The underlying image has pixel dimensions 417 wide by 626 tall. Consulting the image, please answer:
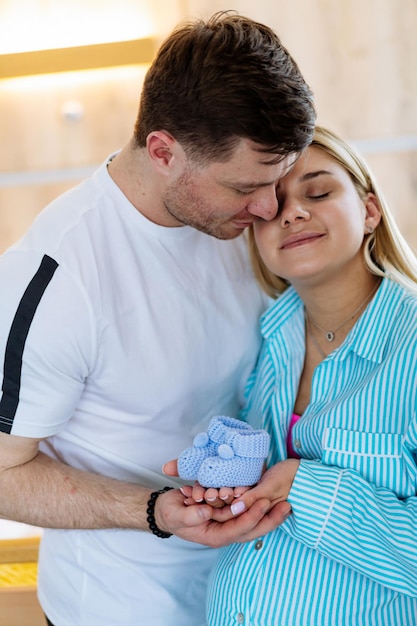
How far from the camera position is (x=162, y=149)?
4.57 feet

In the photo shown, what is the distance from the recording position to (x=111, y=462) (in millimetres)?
1482

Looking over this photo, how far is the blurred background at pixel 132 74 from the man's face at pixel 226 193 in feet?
3.90

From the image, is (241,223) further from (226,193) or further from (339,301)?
(339,301)

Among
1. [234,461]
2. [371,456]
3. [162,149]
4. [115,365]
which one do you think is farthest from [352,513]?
[162,149]

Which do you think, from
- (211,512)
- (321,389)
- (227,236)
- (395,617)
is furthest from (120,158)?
(395,617)

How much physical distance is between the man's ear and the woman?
22 centimetres

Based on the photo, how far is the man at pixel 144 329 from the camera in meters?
1.30

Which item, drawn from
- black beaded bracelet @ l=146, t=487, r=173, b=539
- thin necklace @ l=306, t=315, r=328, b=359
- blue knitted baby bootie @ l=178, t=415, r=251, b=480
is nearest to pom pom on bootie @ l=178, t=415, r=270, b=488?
blue knitted baby bootie @ l=178, t=415, r=251, b=480

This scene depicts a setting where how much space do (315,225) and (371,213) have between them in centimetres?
16

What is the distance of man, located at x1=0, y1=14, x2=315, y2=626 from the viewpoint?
1.30 metres

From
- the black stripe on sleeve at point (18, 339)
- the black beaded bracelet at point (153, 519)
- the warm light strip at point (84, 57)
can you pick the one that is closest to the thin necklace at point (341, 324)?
the black beaded bracelet at point (153, 519)

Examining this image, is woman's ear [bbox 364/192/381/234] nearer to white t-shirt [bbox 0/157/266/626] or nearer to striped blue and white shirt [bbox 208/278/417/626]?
striped blue and white shirt [bbox 208/278/417/626]

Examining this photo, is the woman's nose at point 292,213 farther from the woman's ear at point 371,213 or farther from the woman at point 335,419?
the woman's ear at point 371,213

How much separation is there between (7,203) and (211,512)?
5.58 feet
